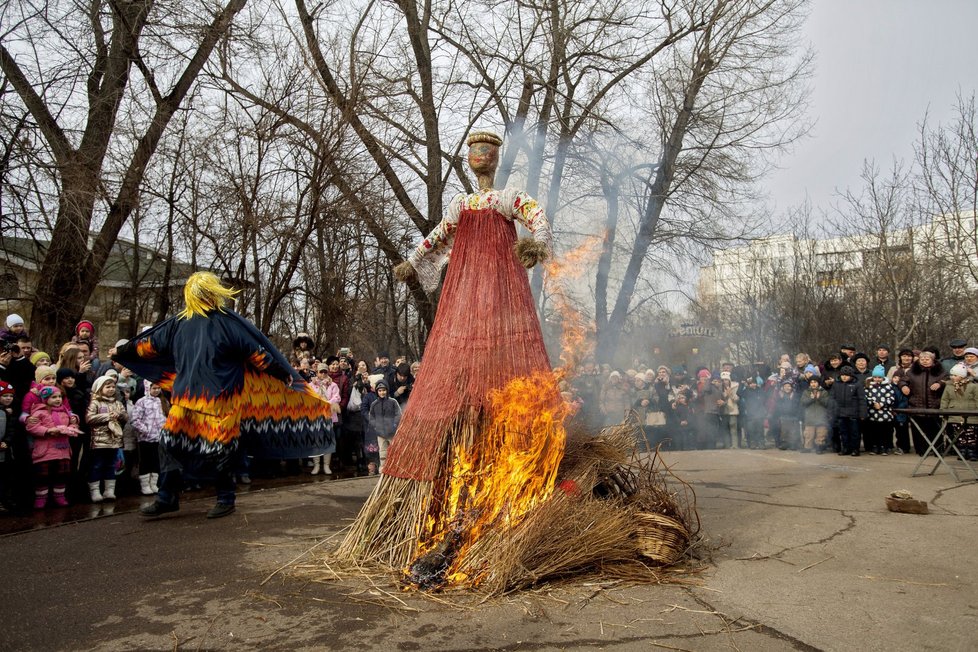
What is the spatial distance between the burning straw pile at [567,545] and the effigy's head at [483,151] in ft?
6.76

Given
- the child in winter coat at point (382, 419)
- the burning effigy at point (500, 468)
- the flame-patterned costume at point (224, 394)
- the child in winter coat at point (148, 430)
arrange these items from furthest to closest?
the child in winter coat at point (382, 419)
the child in winter coat at point (148, 430)
the flame-patterned costume at point (224, 394)
the burning effigy at point (500, 468)

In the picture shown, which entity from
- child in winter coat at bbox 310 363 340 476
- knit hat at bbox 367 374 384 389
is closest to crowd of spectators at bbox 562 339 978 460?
knit hat at bbox 367 374 384 389

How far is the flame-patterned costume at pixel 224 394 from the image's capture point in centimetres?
540

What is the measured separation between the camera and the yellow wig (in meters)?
5.59

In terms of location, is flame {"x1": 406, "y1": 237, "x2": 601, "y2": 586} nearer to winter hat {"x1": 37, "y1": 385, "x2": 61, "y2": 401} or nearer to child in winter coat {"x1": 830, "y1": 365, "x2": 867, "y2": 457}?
winter hat {"x1": 37, "y1": 385, "x2": 61, "y2": 401}

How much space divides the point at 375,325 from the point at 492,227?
51.1 ft

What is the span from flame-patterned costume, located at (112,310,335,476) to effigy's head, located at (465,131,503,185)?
7.61ft

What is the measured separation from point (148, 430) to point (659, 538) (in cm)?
589

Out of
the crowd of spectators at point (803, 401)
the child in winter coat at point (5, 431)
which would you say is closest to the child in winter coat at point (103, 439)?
the child in winter coat at point (5, 431)

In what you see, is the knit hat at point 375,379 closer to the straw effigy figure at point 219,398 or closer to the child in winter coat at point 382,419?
the child in winter coat at point 382,419

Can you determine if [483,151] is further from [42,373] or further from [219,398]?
[42,373]

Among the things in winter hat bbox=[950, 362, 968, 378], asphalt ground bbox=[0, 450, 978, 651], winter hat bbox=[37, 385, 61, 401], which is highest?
winter hat bbox=[950, 362, 968, 378]

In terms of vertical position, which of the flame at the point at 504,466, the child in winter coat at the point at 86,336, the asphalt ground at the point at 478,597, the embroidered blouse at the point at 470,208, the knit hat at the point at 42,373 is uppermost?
the embroidered blouse at the point at 470,208

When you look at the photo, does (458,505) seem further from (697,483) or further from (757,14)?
(757,14)
